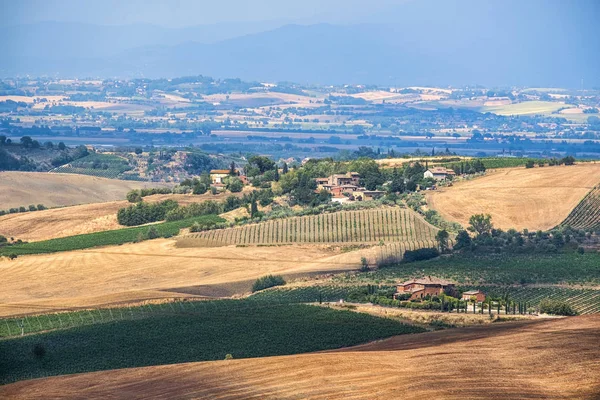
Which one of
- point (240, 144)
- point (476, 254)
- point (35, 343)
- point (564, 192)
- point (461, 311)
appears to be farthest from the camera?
point (240, 144)

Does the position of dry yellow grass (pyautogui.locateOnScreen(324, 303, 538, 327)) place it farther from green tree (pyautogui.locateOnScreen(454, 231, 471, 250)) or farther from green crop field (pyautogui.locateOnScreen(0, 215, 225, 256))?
green crop field (pyautogui.locateOnScreen(0, 215, 225, 256))

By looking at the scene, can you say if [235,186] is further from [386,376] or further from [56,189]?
[386,376]

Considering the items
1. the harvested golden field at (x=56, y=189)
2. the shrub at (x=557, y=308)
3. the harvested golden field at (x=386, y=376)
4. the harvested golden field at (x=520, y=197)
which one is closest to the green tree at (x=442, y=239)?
the harvested golden field at (x=520, y=197)

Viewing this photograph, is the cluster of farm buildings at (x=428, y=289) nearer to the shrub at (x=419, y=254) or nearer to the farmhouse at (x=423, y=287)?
the farmhouse at (x=423, y=287)

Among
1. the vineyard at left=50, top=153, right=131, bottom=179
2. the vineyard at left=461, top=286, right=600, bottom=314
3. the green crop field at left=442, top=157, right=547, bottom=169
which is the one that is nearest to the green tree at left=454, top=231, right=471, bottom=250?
the vineyard at left=461, top=286, right=600, bottom=314

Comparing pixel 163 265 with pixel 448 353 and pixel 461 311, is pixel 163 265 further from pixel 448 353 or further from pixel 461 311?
pixel 448 353

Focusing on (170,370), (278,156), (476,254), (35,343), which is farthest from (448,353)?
(278,156)
